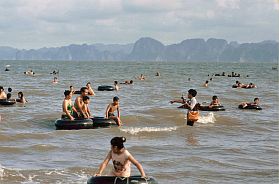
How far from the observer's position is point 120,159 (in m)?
7.98

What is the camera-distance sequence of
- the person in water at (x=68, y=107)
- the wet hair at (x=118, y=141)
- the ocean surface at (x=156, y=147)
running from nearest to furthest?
the wet hair at (x=118, y=141) → the ocean surface at (x=156, y=147) → the person in water at (x=68, y=107)

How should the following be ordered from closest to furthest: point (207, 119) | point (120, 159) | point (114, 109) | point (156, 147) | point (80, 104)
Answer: point (120, 159)
point (156, 147)
point (80, 104)
point (114, 109)
point (207, 119)

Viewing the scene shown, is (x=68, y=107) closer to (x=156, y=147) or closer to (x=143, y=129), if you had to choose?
(x=143, y=129)

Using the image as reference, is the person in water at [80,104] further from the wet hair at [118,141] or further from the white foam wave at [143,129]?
the wet hair at [118,141]

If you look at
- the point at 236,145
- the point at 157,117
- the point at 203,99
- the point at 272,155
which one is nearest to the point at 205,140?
the point at 236,145

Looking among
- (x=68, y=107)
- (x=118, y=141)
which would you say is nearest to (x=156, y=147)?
(x=68, y=107)

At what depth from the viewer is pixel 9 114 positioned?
71.0 ft

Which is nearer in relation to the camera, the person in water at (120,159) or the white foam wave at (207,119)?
the person in water at (120,159)

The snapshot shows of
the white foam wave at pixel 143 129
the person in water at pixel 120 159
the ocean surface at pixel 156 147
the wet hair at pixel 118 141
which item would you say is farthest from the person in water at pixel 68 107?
the wet hair at pixel 118 141

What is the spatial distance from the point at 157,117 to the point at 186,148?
8.00 metres

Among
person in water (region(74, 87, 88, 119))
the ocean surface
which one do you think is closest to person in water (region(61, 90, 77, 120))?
person in water (region(74, 87, 88, 119))

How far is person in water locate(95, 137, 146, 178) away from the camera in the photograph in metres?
7.77

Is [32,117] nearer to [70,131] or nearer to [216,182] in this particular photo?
[70,131]

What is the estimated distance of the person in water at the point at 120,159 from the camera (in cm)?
777
